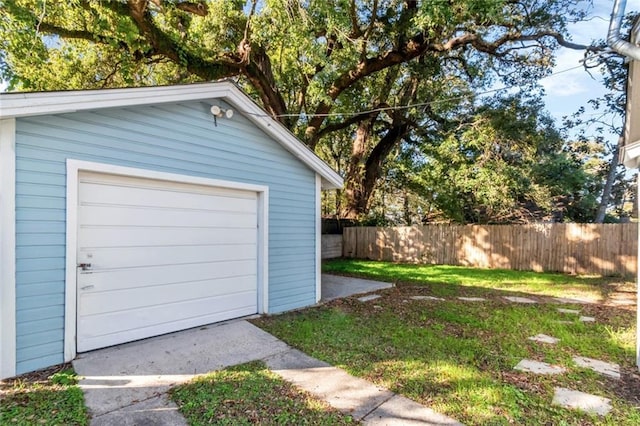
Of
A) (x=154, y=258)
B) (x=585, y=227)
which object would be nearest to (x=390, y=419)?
(x=154, y=258)

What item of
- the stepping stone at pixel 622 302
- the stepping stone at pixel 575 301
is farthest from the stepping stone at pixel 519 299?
the stepping stone at pixel 622 302

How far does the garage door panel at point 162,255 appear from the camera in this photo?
142 inches

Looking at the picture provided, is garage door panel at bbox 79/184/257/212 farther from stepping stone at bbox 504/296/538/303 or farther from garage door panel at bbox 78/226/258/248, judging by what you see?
stepping stone at bbox 504/296/538/303

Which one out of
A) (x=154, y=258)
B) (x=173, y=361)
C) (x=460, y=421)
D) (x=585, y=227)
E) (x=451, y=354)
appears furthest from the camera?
(x=585, y=227)

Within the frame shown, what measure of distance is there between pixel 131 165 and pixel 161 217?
0.72 m

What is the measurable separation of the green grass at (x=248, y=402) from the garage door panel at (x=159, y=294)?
1.44m

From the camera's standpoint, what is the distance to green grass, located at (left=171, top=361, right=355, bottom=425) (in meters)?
2.42

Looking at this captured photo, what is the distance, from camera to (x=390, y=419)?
2430mm

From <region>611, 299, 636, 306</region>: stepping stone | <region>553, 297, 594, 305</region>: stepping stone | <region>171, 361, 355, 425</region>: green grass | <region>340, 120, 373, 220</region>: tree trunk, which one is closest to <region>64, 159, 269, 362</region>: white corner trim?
<region>171, 361, 355, 425</region>: green grass

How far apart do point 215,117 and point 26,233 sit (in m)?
2.53

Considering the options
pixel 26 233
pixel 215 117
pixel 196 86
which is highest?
pixel 196 86

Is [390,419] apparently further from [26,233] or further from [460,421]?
[26,233]

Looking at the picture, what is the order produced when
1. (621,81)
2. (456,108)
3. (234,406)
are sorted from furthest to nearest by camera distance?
1. (456,108)
2. (621,81)
3. (234,406)

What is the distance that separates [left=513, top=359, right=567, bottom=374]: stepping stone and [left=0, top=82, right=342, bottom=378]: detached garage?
3.33 meters
